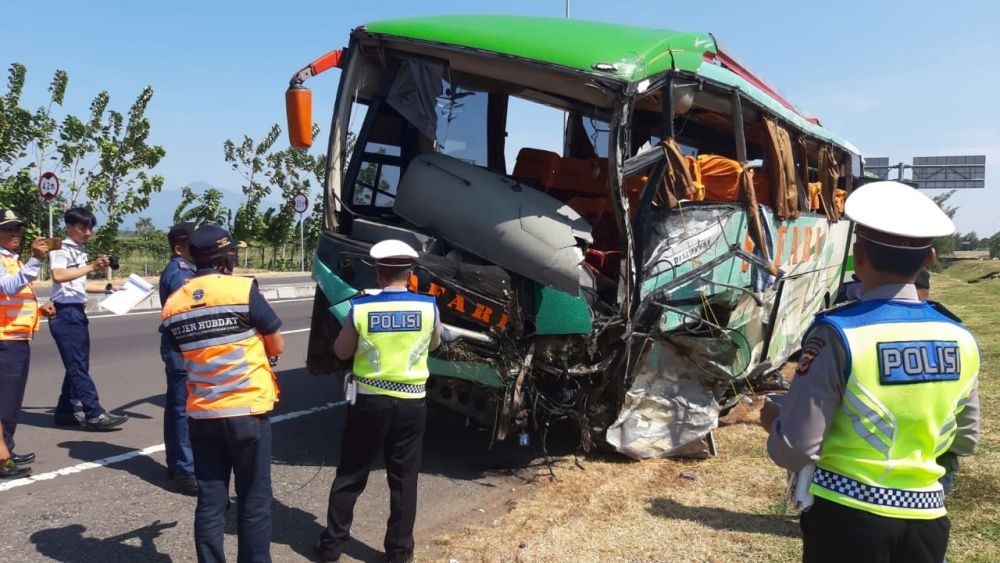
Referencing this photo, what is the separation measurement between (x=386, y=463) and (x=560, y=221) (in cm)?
195

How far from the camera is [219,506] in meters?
3.40

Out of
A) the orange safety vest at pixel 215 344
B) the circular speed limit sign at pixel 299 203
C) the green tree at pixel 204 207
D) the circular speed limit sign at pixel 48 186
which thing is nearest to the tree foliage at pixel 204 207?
the green tree at pixel 204 207

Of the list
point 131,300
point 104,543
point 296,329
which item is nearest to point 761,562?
point 104,543

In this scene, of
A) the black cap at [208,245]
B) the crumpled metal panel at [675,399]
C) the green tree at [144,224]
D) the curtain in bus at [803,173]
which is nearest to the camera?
the black cap at [208,245]

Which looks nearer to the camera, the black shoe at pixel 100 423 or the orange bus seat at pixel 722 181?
the orange bus seat at pixel 722 181

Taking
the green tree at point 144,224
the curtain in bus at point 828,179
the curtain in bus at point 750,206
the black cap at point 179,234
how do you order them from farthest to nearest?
1. the green tree at point 144,224
2. the curtain in bus at point 828,179
3. the curtain in bus at point 750,206
4. the black cap at point 179,234

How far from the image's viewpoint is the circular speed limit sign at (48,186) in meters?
15.0

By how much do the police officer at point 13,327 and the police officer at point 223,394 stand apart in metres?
2.29

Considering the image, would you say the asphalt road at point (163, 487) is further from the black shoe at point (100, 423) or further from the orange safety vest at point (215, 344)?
the orange safety vest at point (215, 344)


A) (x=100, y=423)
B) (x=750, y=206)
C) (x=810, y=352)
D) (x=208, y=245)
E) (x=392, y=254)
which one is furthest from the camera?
(x=100, y=423)

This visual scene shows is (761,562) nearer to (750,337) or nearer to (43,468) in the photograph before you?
(750,337)

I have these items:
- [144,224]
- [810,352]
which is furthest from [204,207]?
[810,352]

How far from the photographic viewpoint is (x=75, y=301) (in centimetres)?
590

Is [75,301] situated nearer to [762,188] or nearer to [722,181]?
[722,181]
